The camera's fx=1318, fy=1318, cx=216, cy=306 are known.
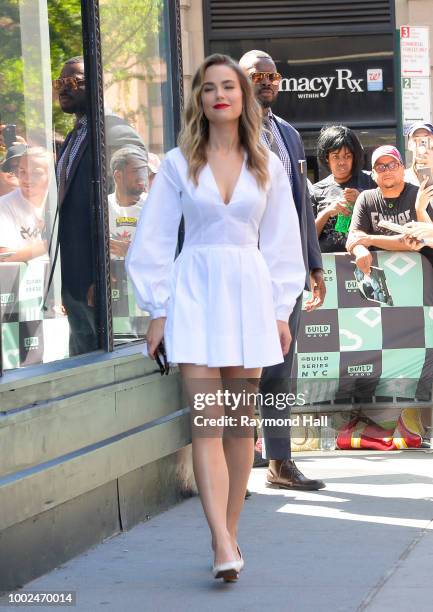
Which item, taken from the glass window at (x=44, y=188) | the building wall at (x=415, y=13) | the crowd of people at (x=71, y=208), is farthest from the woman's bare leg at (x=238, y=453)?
the building wall at (x=415, y=13)

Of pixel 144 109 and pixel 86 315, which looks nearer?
pixel 86 315

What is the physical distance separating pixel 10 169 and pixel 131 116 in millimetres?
1123

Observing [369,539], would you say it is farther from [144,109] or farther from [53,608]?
[144,109]

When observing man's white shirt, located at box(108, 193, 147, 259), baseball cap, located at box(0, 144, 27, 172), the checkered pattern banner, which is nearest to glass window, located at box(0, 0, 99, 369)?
baseball cap, located at box(0, 144, 27, 172)

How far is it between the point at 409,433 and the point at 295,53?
8.60 metres

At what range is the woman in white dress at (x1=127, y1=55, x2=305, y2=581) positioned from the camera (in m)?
4.52

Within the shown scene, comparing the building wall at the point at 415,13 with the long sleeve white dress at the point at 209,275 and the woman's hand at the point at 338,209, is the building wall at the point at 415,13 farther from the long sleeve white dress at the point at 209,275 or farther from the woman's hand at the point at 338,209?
the long sleeve white dress at the point at 209,275

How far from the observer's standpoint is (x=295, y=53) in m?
15.6

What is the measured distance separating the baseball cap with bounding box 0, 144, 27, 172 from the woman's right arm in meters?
0.81

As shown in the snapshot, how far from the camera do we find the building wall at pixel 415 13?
15274 mm

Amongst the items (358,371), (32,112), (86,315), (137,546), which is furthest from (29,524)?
(358,371)

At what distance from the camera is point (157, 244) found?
15.1ft

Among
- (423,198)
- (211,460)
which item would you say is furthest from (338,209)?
(211,460)

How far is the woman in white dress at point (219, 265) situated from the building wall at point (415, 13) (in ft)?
36.2
